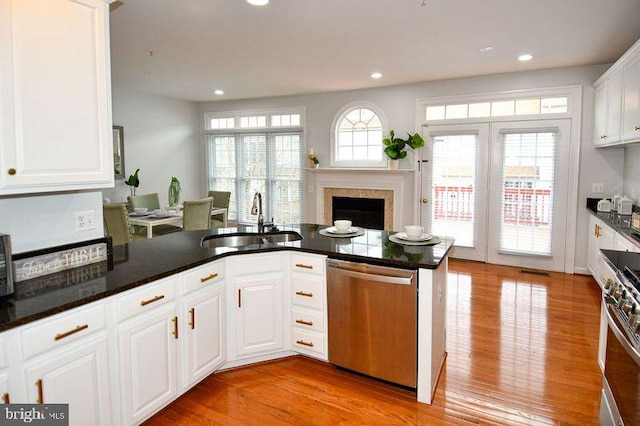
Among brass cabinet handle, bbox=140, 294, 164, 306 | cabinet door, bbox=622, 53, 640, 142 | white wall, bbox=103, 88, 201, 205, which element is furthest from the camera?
white wall, bbox=103, 88, 201, 205

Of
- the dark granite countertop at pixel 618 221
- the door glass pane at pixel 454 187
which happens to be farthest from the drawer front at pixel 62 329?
the door glass pane at pixel 454 187

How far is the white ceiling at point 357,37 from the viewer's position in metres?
3.18

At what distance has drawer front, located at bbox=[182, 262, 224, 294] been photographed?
2355mm

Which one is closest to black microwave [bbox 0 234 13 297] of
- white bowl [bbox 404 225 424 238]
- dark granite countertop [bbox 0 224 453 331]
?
dark granite countertop [bbox 0 224 453 331]

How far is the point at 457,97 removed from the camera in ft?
18.8

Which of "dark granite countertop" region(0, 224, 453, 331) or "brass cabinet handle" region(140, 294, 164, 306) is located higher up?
"dark granite countertop" region(0, 224, 453, 331)

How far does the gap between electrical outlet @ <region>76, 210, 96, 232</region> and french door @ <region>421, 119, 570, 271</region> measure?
15.4 feet

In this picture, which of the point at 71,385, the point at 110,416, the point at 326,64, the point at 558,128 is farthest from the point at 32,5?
the point at 558,128

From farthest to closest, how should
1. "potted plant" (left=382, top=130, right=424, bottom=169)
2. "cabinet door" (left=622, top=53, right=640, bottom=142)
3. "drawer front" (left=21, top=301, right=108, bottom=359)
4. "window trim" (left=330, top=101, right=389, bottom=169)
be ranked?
"window trim" (left=330, top=101, right=389, bottom=169) → "potted plant" (left=382, top=130, right=424, bottom=169) → "cabinet door" (left=622, top=53, right=640, bottom=142) → "drawer front" (left=21, top=301, right=108, bottom=359)

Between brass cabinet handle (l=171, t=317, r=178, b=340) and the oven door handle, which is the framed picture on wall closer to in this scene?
brass cabinet handle (l=171, t=317, r=178, b=340)

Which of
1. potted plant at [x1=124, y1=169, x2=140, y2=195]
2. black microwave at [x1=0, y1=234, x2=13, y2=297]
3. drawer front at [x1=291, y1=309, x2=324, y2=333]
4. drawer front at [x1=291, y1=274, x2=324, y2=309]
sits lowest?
drawer front at [x1=291, y1=309, x2=324, y2=333]

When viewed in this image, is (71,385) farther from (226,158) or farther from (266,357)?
(226,158)

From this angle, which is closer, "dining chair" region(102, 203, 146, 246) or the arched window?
"dining chair" region(102, 203, 146, 246)

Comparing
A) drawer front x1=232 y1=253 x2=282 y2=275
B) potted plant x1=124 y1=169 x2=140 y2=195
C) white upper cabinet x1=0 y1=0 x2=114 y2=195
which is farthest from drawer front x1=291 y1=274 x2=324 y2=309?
potted plant x1=124 y1=169 x2=140 y2=195
